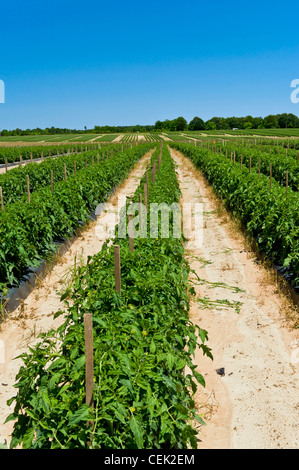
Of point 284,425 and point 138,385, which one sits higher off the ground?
point 138,385

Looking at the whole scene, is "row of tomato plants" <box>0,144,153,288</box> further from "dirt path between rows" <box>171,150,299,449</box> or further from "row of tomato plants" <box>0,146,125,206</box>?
"dirt path between rows" <box>171,150,299,449</box>

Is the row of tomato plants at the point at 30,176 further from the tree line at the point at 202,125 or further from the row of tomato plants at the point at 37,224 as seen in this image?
the tree line at the point at 202,125

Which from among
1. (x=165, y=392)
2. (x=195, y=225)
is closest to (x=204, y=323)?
(x=165, y=392)

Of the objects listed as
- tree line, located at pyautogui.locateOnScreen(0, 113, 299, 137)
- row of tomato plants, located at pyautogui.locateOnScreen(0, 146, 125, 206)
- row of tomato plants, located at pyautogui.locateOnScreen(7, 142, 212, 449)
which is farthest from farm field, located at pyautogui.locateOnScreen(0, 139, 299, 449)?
tree line, located at pyautogui.locateOnScreen(0, 113, 299, 137)

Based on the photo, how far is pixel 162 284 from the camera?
3682mm

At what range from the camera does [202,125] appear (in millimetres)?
161500

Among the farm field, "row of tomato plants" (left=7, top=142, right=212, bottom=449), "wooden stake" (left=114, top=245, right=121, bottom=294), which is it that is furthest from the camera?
"wooden stake" (left=114, top=245, right=121, bottom=294)

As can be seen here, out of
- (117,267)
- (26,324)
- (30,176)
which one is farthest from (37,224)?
(30,176)

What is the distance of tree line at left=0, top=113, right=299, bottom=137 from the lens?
444 feet

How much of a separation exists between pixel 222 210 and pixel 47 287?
22.8 feet

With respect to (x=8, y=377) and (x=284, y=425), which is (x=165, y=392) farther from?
(x=8, y=377)

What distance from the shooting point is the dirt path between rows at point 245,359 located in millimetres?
3574

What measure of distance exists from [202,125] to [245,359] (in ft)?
541

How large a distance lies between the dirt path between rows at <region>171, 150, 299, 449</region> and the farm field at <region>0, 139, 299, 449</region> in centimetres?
2
